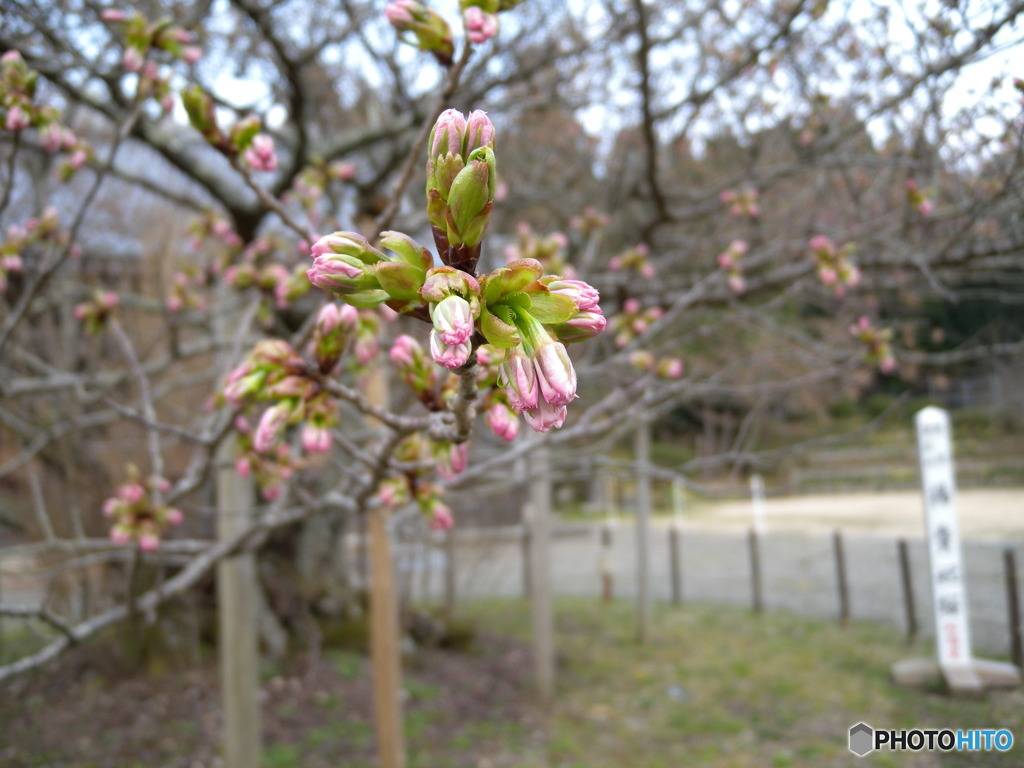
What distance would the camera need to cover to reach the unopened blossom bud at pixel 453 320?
581mm

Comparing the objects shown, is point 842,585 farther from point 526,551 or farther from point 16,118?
point 16,118

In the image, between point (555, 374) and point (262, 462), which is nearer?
point (555, 374)

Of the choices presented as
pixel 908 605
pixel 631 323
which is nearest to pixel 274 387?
pixel 631 323

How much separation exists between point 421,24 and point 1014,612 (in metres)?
3.70

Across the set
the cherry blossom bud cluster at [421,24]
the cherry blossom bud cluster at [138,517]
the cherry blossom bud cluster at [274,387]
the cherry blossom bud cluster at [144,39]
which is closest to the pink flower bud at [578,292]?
the cherry blossom bud cluster at [274,387]

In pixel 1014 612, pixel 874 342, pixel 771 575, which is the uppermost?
pixel 874 342

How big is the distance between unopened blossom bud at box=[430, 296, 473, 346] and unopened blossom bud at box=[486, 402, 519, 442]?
0.40 metres

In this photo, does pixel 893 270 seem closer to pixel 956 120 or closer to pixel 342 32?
pixel 956 120

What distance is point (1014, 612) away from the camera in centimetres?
321

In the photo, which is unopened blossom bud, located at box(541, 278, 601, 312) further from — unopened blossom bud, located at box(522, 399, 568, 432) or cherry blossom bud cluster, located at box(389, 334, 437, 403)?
cherry blossom bud cluster, located at box(389, 334, 437, 403)

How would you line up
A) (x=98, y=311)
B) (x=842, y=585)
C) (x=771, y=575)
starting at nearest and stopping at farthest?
1. (x=98, y=311)
2. (x=842, y=585)
3. (x=771, y=575)

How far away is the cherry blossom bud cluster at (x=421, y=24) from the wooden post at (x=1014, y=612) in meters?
3.44

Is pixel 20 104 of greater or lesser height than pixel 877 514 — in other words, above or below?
above

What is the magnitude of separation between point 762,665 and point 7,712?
5645 mm
